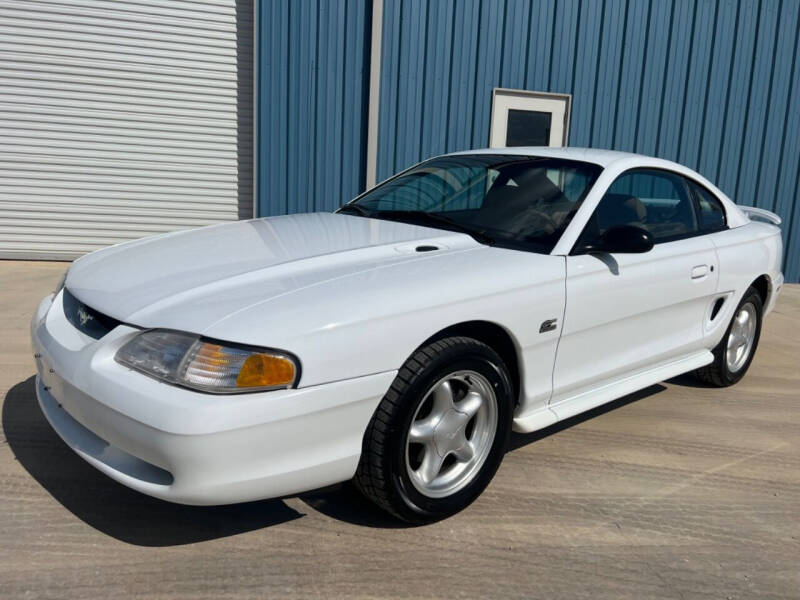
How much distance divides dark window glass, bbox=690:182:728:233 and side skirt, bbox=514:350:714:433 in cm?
74

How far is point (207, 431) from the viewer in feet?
6.67

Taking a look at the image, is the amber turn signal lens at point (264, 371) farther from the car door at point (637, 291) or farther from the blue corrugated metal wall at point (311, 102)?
the blue corrugated metal wall at point (311, 102)

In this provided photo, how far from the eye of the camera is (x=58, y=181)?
8141 millimetres

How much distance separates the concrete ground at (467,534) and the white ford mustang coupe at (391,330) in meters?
0.22

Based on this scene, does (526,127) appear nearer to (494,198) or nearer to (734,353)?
(734,353)

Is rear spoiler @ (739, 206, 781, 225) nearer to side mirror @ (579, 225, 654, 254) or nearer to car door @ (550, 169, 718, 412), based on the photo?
car door @ (550, 169, 718, 412)

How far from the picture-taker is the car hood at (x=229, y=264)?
2309 mm

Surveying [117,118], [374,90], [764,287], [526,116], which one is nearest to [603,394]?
[764,287]

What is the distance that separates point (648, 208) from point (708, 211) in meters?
0.61

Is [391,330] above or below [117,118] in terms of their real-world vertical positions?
below

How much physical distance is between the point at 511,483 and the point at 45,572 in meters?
1.81

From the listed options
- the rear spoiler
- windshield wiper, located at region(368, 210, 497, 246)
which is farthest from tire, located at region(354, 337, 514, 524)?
the rear spoiler

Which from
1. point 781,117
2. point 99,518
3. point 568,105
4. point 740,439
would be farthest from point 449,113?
point 99,518

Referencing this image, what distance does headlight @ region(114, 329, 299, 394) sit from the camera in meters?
2.09
